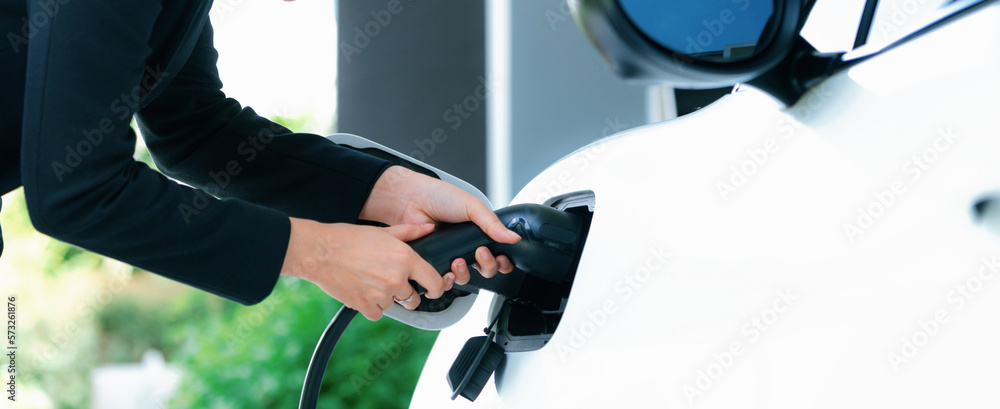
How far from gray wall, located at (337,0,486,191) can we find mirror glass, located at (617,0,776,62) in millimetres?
2675

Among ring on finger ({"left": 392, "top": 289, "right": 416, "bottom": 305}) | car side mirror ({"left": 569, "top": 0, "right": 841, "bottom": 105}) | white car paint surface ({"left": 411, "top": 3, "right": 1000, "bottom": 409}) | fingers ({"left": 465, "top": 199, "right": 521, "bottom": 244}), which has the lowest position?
ring on finger ({"left": 392, "top": 289, "right": 416, "bottom": 305})

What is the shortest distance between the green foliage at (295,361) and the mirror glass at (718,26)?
6.53ft

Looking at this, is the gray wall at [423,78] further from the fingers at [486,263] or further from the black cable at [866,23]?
the black cable at [866,23]

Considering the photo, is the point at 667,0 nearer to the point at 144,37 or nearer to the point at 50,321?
the point at 144,37

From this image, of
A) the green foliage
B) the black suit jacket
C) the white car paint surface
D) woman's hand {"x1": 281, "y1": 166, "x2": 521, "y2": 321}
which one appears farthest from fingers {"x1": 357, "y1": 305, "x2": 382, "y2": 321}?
the green foliage

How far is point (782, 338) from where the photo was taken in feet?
1.46

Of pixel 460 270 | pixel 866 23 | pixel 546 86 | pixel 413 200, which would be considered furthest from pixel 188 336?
pixel 866 23

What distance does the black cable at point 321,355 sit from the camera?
0.88 m

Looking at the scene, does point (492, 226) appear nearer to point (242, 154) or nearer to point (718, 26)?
point (718, 26)

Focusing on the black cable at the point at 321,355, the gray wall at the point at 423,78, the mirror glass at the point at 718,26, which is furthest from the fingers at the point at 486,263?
the gray wall at the point at 423,78

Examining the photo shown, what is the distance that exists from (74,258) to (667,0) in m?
10.5

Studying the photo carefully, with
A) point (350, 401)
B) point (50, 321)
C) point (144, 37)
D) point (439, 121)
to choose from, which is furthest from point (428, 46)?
point (50, 321)

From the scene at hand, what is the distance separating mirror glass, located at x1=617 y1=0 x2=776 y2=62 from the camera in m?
0.43

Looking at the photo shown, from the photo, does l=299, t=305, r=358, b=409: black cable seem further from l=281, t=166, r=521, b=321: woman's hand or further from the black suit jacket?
the black suit jacket
